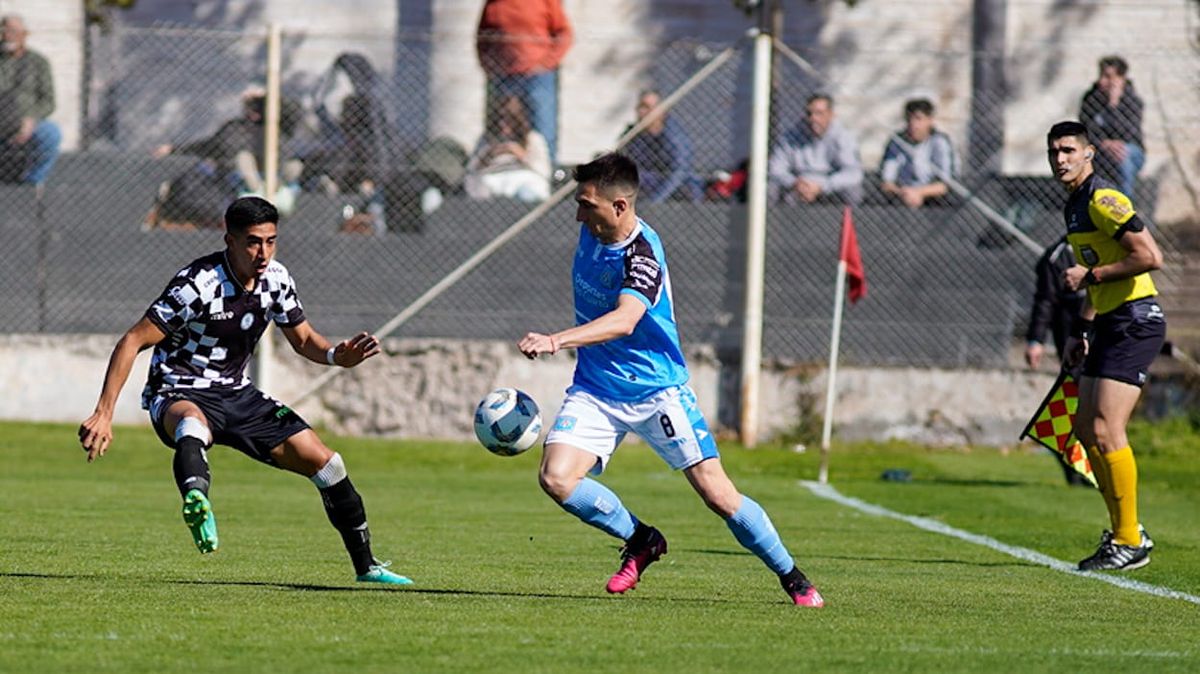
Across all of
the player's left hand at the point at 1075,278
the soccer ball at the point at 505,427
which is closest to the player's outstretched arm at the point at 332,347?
the soccer ball at the point at 505,427

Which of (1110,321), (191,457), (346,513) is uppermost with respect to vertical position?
(1110,321)

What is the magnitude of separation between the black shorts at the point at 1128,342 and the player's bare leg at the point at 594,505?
124 inches

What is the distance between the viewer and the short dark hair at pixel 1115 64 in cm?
1870

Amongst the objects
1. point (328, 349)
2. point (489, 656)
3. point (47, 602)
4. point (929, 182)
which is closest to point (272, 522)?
point (328, 349)

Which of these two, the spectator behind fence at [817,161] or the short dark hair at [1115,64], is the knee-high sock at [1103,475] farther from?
the short dark hair at [1115,64]

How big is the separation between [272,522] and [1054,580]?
15.7ft

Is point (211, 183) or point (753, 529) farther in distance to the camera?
point (211, 183)

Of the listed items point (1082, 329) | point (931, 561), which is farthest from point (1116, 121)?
point (931, 561)

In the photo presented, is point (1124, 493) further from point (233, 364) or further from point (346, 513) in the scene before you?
point (233, 364)

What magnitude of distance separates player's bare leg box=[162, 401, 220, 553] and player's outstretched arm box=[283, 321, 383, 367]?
2.04 feet

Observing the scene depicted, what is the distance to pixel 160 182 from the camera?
1878 centimetres

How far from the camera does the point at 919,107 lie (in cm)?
1870

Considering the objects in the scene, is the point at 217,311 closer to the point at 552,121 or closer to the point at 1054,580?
the point at 1054,580

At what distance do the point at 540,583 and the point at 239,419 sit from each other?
147cm
